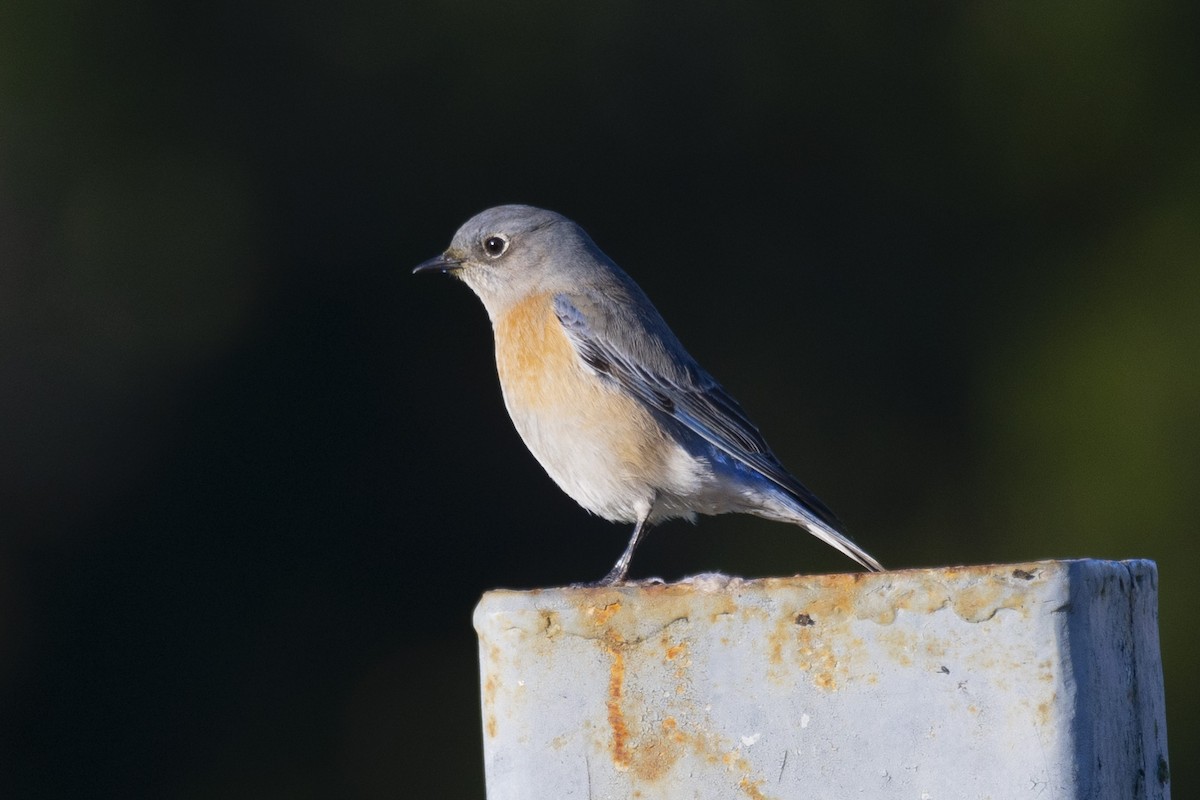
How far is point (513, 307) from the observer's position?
4785 mm

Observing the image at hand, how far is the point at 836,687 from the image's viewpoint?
2.20 metres

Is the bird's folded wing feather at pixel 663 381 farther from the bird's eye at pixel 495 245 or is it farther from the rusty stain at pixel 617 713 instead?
the rusty stain at pixel 617 713

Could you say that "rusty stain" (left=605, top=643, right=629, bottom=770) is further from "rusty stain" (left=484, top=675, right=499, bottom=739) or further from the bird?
the bird

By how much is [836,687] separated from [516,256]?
9.64ft

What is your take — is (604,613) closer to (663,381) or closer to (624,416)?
(624,416)

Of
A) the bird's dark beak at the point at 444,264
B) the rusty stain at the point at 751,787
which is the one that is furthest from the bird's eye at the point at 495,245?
the rusty stain at the point at 751,787

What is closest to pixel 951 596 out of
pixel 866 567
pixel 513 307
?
pixel 866 567

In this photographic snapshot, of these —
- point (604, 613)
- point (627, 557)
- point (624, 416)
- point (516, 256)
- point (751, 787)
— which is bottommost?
point (751, 787)

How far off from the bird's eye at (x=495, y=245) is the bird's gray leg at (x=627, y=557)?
1088mm

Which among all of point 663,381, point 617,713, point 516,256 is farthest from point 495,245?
point 617,713

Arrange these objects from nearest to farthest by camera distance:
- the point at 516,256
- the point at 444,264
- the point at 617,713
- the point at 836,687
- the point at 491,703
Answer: the point at 836,687 → the point at 617,713 → the point at 491,703 → the point at 516,256 → the point at 444,264

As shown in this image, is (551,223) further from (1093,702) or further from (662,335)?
(1093,702)

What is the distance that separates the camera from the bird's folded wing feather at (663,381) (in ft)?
14.6

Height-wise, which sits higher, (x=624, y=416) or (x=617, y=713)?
(x=624, y=416)
